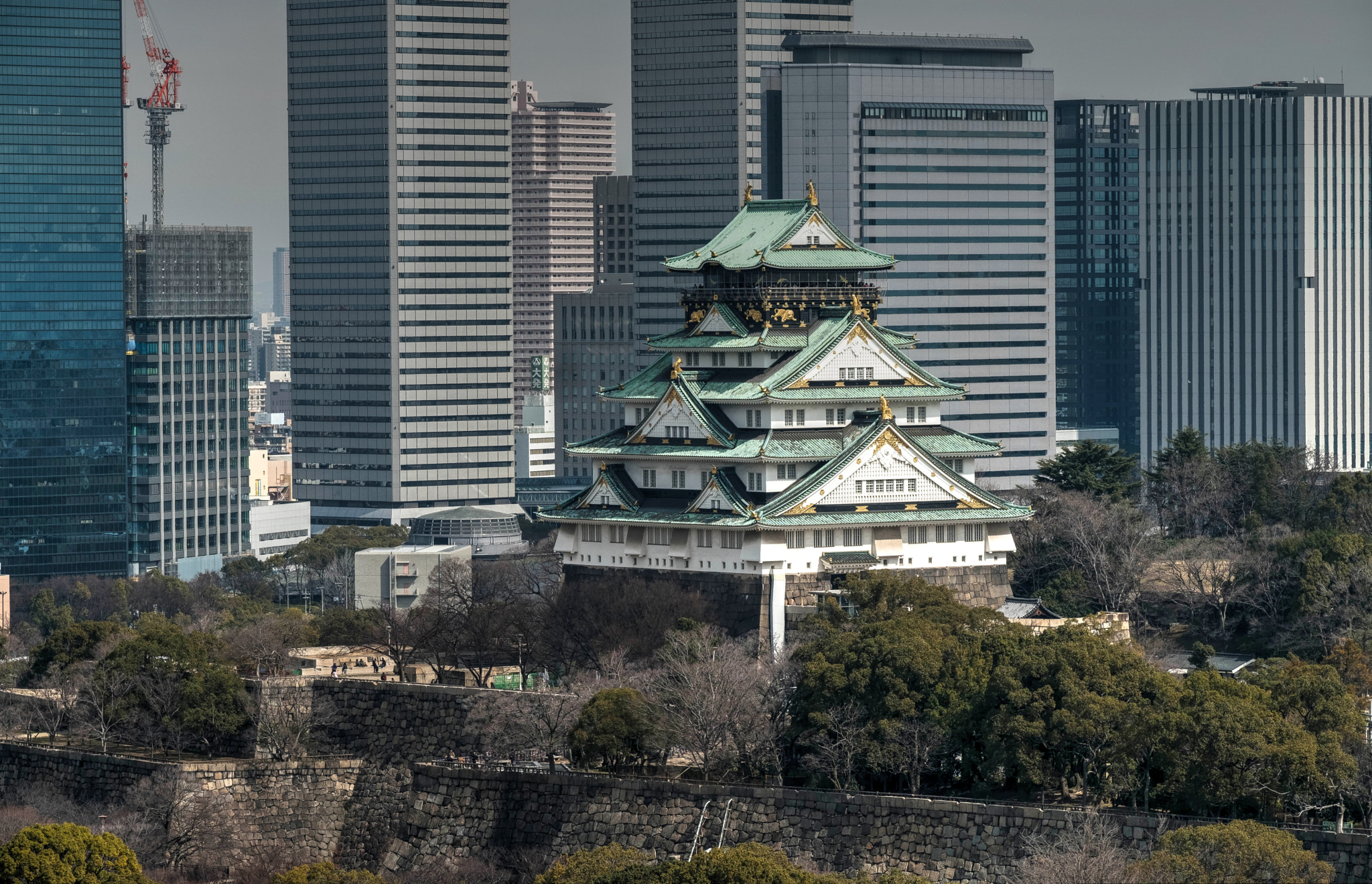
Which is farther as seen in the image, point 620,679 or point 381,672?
point 381,672

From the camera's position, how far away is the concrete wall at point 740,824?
97.8 metres

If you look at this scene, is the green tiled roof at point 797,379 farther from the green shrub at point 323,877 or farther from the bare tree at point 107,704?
the green shrub at point 323,877

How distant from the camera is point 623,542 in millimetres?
132375

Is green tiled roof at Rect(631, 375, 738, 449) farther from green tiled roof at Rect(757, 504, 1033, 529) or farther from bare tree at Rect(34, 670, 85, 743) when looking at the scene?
bare tree at Rect(34, 670, 85, 743)

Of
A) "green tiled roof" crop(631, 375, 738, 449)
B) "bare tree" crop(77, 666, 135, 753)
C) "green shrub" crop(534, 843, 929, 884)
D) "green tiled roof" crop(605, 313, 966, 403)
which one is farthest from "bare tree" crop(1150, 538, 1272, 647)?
"bare tree" crop(77, 666, 135, 753)

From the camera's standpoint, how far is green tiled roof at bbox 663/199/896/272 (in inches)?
5399

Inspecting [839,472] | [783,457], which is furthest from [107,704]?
[839,472]

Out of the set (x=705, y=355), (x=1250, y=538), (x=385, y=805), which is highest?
(x=705, y=355)

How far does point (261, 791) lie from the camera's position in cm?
12056

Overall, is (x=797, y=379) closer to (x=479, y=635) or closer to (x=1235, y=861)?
(x=479, y=635)

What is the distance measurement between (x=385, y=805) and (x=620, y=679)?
431 inches

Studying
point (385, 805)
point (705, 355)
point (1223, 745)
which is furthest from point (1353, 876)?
point (705, 355)

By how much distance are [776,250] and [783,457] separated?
42.9ft

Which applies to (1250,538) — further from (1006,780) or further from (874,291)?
(1006,780)
